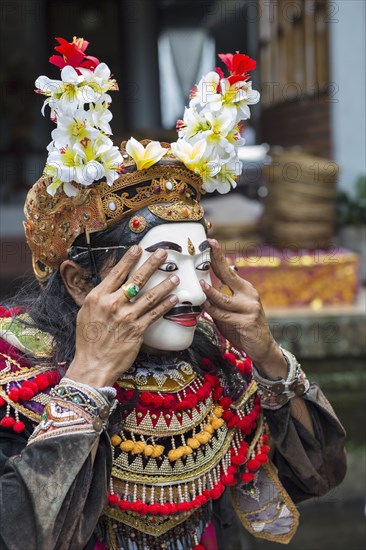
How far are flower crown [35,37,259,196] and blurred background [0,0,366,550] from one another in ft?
2.18

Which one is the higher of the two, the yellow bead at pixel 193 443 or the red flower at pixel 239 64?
the red flower at pixel 239 64

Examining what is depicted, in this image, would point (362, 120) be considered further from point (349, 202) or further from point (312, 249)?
point (312, 249)

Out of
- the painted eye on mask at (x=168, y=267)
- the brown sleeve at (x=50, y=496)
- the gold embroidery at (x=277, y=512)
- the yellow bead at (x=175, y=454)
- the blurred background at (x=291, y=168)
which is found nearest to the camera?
the brown sleeve at (x=50, y=496)

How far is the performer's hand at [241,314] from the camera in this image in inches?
73.8

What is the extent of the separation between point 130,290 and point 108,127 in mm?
393

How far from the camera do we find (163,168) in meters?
1.79

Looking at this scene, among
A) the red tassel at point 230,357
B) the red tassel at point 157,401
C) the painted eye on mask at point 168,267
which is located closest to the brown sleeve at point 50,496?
the red tassel at point 157,401

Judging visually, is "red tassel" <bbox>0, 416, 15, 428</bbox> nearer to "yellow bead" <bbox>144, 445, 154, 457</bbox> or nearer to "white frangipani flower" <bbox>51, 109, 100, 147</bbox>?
"yellow bead" <bbox>144, 445, 154, 457</bbox>

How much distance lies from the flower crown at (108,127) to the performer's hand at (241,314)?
0.74 feet

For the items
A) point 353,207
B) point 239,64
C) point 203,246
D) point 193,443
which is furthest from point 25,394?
point 353,207

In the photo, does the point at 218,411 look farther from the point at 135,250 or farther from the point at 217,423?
the point at 135,250

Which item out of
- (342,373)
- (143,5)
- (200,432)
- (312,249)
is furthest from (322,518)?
(143,5)

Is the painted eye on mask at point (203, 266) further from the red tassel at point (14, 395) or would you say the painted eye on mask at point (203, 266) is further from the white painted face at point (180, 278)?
the red tassel at point (14, 395)

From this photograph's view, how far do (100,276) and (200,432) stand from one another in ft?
1.68
